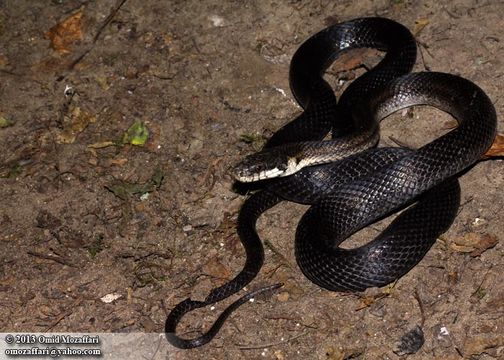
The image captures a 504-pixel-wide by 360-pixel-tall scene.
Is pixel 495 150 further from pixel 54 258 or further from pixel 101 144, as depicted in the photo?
pixel 54 258

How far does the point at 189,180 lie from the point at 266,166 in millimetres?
1256

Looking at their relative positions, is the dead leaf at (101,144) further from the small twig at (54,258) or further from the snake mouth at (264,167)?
the snake mouth at (264,167)

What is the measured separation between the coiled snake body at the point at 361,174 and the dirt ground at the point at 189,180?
0.24 meters

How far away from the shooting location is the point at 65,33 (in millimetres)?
10766

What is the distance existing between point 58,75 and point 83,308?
4.17 m

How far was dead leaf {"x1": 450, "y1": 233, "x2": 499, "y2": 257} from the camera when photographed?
24.2ft

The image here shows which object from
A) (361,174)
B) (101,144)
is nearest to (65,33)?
(101,144)

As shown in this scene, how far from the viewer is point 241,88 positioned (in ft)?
31.8

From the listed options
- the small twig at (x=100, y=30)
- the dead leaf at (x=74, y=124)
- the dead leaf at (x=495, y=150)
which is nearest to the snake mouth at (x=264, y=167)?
the dead leaf at (x=495, y=150)

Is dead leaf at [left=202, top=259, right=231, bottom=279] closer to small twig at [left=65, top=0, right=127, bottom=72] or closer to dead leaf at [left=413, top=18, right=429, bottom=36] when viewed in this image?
small twig at [left=65, top=0, right=127, bottom=72]

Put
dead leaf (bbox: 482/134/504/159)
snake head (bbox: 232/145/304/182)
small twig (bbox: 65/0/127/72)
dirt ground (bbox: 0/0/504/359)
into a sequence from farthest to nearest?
small twig (bbox: 65/0/127/72) < dead leaf (bbox: 482/134/504/159) < snake head (bbox: 232/145/304/182) < dirt ground (bbox: 0/0/504/359)

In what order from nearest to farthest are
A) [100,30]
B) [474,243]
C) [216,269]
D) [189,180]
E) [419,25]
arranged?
[474,243] < [216,269] < [189,180] < [419,25] < [100,30]

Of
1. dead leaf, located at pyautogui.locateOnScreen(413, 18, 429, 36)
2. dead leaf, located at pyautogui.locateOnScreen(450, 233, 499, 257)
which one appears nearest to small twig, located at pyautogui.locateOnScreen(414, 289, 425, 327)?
dead leaf, located at pyautogui.locateOnScreen(450, 233, 499, 257)

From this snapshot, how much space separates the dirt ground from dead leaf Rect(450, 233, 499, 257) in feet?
0.08
